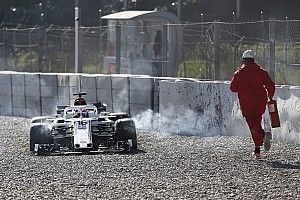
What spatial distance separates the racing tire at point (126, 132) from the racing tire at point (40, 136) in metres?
1.17

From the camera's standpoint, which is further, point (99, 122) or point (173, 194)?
point (99, 122)

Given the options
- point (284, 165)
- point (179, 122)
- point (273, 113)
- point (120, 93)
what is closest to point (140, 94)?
point (120, 93)

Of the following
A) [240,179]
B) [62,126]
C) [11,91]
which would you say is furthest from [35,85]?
[240,179]

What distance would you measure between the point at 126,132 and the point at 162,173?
12.2ft

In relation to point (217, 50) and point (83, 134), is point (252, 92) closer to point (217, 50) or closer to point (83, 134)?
point (83, 134)

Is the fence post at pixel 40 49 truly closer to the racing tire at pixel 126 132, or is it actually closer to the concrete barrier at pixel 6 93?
the concrete barrier at pixel 6 93

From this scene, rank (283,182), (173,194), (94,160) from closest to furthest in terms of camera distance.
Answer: (173,194)
(283,182)
(94,160)

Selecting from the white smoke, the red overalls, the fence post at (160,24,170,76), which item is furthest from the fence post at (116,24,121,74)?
the red overalls

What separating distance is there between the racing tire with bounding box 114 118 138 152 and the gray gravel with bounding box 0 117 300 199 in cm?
26

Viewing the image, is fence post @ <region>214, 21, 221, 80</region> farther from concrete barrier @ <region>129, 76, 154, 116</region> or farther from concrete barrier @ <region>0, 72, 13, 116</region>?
concrete barrier @ <region>0, 72, 13, 116</region>

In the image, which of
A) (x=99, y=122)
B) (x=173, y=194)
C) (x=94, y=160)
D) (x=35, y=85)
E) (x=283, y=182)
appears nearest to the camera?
(x=173, y=194)

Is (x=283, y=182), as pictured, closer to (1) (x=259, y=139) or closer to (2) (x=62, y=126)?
(1) (x=259, y=139)

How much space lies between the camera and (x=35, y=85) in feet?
86.8

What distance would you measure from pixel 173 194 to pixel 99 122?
6.19 metres
